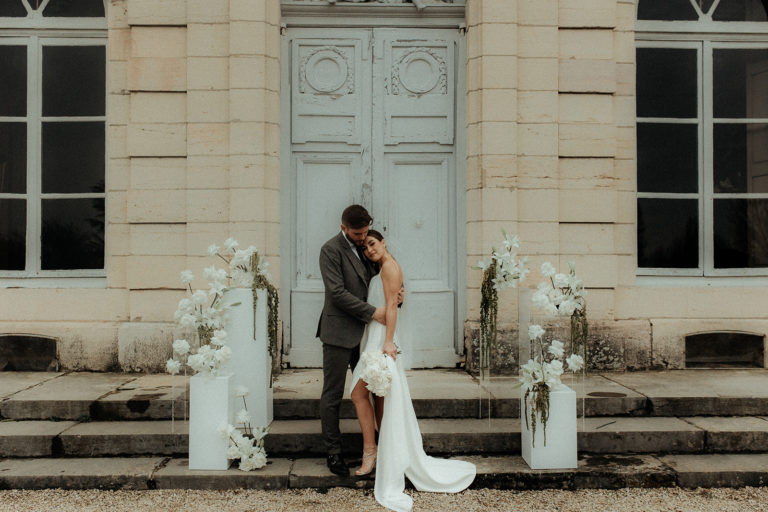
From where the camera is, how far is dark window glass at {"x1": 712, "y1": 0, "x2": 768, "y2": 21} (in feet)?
21.4

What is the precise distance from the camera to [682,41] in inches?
255

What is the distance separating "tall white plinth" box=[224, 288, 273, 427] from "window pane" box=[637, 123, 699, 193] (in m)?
4.01

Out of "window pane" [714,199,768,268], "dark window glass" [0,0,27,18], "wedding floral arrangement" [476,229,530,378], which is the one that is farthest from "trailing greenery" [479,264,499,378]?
"dark window glass" [0,0,27,18]

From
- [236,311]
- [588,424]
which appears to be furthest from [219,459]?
[588,424]

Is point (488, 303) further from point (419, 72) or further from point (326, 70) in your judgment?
point (326, 70)

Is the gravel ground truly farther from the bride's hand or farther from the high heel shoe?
the bride's hand

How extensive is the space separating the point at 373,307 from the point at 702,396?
2.67m

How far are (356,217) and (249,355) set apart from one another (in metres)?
1.32

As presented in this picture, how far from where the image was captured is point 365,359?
4016 millimetres

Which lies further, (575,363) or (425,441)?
(425,441)

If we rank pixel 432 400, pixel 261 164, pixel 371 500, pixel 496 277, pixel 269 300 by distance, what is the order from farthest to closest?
pixel 261 164 < pixel 432 400 < pixel 269 300 < pixel 496 277 < pixel 371 500

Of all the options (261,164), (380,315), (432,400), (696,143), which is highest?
(696,143)

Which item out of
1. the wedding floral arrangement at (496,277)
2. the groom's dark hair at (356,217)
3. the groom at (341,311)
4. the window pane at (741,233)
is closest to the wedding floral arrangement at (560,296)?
the wedding floral arrangement at (496,277)

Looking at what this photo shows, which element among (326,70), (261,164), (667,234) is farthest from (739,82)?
(261,164)
